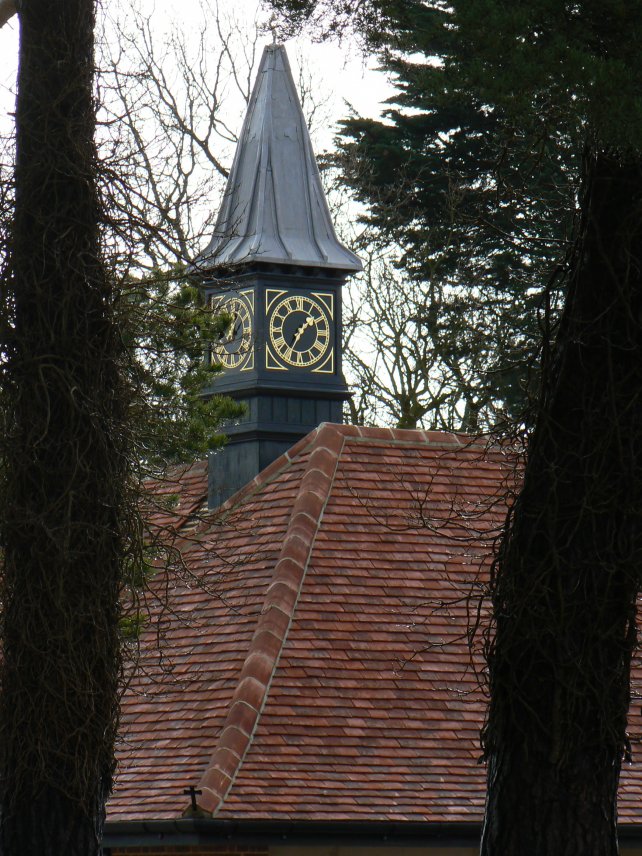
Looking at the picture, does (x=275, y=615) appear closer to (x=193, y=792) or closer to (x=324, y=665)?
(x=324, y=665)

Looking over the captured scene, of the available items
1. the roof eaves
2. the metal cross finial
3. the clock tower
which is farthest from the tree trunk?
the clock tower

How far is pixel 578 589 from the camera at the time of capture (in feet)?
24.2

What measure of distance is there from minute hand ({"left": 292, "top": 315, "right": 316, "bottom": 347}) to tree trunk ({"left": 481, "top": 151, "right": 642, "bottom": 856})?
11199mm

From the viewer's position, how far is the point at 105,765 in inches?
317

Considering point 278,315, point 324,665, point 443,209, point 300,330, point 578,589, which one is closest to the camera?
point 578,589

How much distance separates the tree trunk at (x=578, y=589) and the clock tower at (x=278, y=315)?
10.5 meters

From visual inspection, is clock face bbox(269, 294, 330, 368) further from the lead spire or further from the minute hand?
the lead spire

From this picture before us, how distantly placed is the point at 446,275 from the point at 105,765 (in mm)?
18695

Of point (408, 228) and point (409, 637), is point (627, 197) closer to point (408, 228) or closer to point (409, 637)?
point (409, 637)

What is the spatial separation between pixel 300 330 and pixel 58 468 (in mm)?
10826

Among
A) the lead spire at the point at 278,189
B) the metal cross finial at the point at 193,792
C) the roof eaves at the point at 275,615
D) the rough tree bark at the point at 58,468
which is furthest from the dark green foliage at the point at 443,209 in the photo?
the rough tree bark at the point at 58,468

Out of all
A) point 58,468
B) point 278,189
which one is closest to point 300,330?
point 278,189

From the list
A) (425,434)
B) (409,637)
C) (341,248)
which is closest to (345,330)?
(341,248)

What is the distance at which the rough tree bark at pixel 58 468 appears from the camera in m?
7.87
